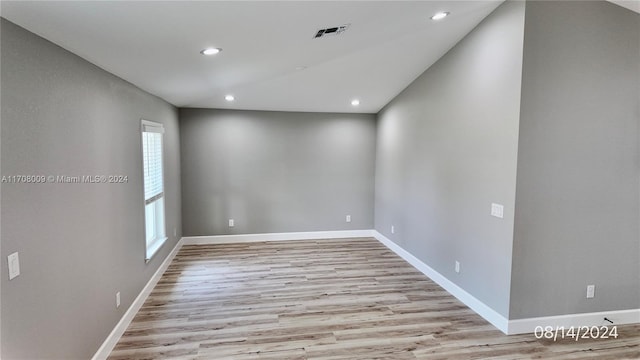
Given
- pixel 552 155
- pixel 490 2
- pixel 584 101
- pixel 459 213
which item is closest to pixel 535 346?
pixel 459 213

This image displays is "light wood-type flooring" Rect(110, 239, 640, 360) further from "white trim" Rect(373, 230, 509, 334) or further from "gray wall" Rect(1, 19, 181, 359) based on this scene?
"gray wall" Rect(1, 19, 181, 359)

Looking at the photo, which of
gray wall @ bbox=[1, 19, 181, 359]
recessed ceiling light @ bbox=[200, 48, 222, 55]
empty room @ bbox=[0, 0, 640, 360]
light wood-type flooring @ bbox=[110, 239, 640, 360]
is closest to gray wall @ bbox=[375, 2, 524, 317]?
empty room @ bbox=[0, 0, 640, 360]

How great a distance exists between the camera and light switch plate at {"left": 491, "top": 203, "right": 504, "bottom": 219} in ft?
9.37

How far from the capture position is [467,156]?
3.32 metres

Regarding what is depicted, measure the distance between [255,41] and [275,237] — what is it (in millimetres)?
3874

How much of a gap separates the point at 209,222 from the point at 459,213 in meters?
4.01

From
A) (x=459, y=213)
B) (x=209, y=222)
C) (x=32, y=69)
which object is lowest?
(x=209, y=222)

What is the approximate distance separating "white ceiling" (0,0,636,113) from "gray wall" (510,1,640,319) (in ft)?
2.39

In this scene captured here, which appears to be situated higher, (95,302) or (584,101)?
(584,101)

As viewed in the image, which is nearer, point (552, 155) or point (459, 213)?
point (552, 155)

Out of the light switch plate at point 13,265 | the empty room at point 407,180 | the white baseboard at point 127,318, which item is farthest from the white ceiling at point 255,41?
the white baseboard at point 127,318

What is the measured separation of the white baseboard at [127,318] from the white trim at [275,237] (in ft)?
3.65

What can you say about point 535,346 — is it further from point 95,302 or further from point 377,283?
point 95,302

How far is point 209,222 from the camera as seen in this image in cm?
555
